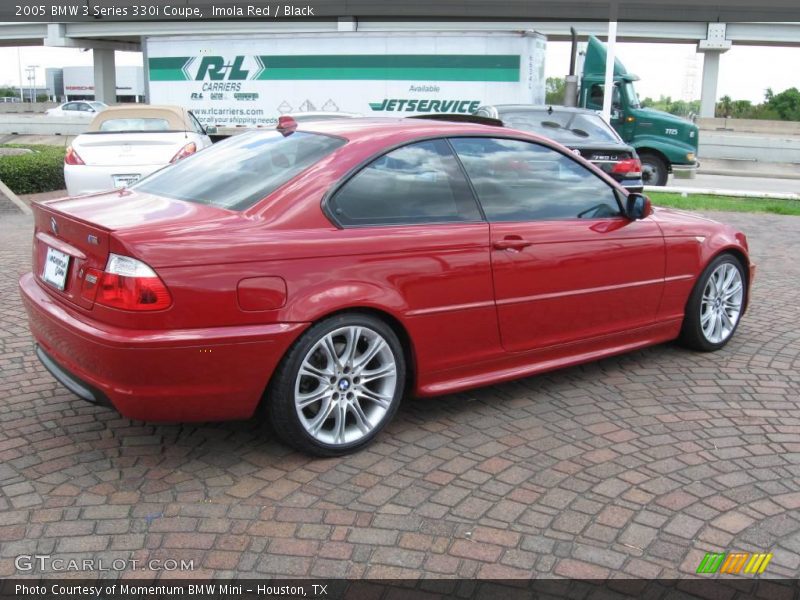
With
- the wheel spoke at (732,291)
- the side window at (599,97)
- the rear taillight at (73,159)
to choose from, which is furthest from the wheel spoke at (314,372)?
the side window at (599,97)

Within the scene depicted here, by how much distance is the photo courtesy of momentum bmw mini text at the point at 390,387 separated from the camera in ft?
9.50

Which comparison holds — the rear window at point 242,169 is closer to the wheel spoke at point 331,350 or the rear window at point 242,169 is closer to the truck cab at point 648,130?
the wheel spoke at point 331,350

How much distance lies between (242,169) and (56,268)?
1024 mm

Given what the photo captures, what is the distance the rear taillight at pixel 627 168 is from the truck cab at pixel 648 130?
591cm

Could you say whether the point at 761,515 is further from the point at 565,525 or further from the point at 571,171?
the point at 571,171

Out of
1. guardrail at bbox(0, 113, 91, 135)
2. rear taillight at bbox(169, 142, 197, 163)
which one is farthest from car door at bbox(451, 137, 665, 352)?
guardrail at bbox(0, 113, 91, 135)

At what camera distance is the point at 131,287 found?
10.4 ft

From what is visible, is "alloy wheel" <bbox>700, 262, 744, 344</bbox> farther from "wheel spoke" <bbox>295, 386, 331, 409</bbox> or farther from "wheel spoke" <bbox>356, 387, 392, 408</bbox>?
"wheel spoke" <bbox>295, 386, 331, 409</bbox>

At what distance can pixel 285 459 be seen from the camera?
3668 mm

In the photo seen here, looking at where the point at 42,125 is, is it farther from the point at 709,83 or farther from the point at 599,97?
the point at 709,83

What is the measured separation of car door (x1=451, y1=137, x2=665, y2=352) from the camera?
13.7 ft

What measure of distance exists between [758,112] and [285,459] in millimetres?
51592

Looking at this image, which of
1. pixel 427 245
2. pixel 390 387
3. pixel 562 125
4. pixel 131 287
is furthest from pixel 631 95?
pixel 131 287
